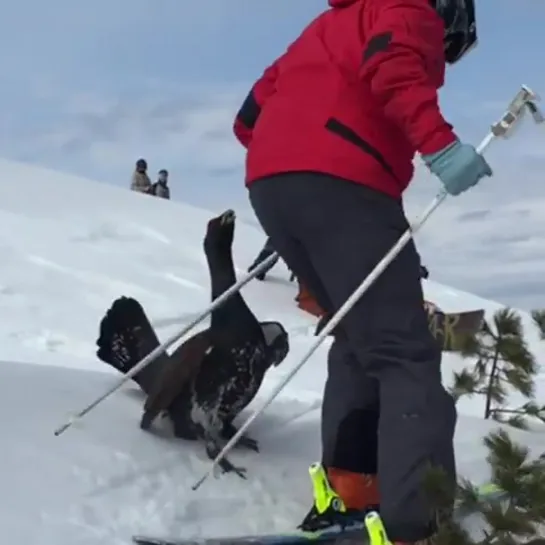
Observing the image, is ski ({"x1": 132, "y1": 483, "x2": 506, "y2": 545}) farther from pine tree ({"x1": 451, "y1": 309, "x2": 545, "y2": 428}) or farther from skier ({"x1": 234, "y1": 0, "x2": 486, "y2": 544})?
pine tree ({"x1": 451, "y1": 309, "x2": 545, "y2": 428})

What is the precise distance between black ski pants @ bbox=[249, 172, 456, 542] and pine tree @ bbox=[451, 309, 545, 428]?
1.39m

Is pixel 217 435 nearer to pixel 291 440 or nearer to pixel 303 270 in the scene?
pixel 291 440

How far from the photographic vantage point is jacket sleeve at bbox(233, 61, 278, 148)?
3.42 meters

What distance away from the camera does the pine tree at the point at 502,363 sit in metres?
4.30

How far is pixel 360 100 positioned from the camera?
298 cm

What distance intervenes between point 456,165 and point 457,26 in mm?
601

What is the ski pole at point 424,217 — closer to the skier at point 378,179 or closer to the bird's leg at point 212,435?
the skier at point 378,179

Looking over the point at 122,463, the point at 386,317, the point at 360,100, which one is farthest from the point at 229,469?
the point at 360,100

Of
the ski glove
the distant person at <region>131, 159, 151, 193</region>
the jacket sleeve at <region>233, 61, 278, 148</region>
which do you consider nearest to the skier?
the ski glove

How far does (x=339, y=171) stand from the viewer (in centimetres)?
294

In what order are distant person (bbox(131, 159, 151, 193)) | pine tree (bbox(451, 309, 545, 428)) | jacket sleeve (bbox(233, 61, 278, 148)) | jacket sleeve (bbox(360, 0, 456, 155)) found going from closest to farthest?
1. jacket sleeve (bbox(360, 0, 456, 155))
2. jacket sleeve (bbox(233, 61, 278, 148))
3. pine tree (bbox(451, 309, 545, 428))
4. distant person (bbox(131, 159, 151, 193))

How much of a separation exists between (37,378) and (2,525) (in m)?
1.20

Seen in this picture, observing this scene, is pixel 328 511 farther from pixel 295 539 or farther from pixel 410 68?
pixel 410 68

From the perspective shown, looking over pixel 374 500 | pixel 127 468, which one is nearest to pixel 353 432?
pixel 374 500
